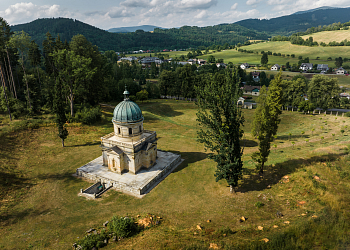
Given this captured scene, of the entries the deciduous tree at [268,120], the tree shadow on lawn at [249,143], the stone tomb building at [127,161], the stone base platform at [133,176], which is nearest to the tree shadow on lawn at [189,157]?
the stone base platform at [133,176]

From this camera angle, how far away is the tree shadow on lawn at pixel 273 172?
31969 mm

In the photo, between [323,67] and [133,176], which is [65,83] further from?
[323,67]

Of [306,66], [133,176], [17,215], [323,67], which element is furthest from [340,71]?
[17,215]

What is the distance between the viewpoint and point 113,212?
2880 centimetres

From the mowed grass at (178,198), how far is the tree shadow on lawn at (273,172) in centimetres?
15

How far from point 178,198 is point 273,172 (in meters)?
16.5

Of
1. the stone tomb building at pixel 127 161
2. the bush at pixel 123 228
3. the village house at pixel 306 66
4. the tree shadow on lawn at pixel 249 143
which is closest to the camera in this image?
the bush at pixel 123 228

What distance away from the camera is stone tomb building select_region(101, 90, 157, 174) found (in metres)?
36.3

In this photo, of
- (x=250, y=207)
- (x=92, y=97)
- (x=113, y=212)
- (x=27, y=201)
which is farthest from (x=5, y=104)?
(x=250, y=207)

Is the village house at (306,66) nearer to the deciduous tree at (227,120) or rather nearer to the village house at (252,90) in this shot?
the village house at (252,90)

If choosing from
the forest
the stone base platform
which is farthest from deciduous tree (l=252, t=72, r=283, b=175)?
the stone base platform

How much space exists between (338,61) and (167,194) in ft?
622

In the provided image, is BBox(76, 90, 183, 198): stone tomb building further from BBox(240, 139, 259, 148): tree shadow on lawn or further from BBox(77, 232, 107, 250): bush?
BBox(240, 139, 259, 148): tree shadow on lawn

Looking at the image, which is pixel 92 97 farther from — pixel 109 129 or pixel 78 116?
pixel 109 129
